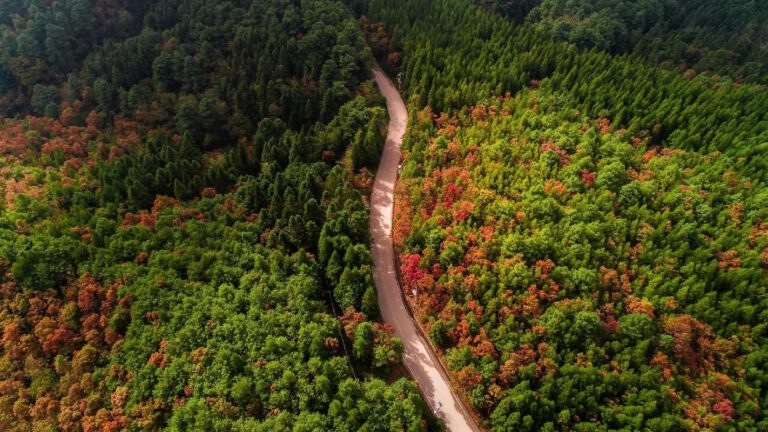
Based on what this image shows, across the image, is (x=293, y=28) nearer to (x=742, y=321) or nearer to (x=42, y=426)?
(x=42, y=426)

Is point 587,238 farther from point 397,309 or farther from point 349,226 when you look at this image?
point 349,226

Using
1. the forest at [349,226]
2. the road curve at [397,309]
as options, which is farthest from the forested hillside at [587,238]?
the road curve at [397,309]

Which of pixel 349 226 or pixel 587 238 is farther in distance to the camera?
pixel 349 226

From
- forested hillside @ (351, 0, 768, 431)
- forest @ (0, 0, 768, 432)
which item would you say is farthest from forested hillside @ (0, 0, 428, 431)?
forested hillside @ (351, 0, 768, 431)

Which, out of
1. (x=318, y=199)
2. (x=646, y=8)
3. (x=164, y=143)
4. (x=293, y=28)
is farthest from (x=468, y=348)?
(x=646, y=8)

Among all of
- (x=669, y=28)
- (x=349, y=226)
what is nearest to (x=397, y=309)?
(x=349, y=226)

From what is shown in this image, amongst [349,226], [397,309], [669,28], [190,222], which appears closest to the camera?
[397,309]

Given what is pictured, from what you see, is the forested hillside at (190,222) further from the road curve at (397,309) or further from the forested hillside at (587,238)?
the forested hillside at (587,238)
